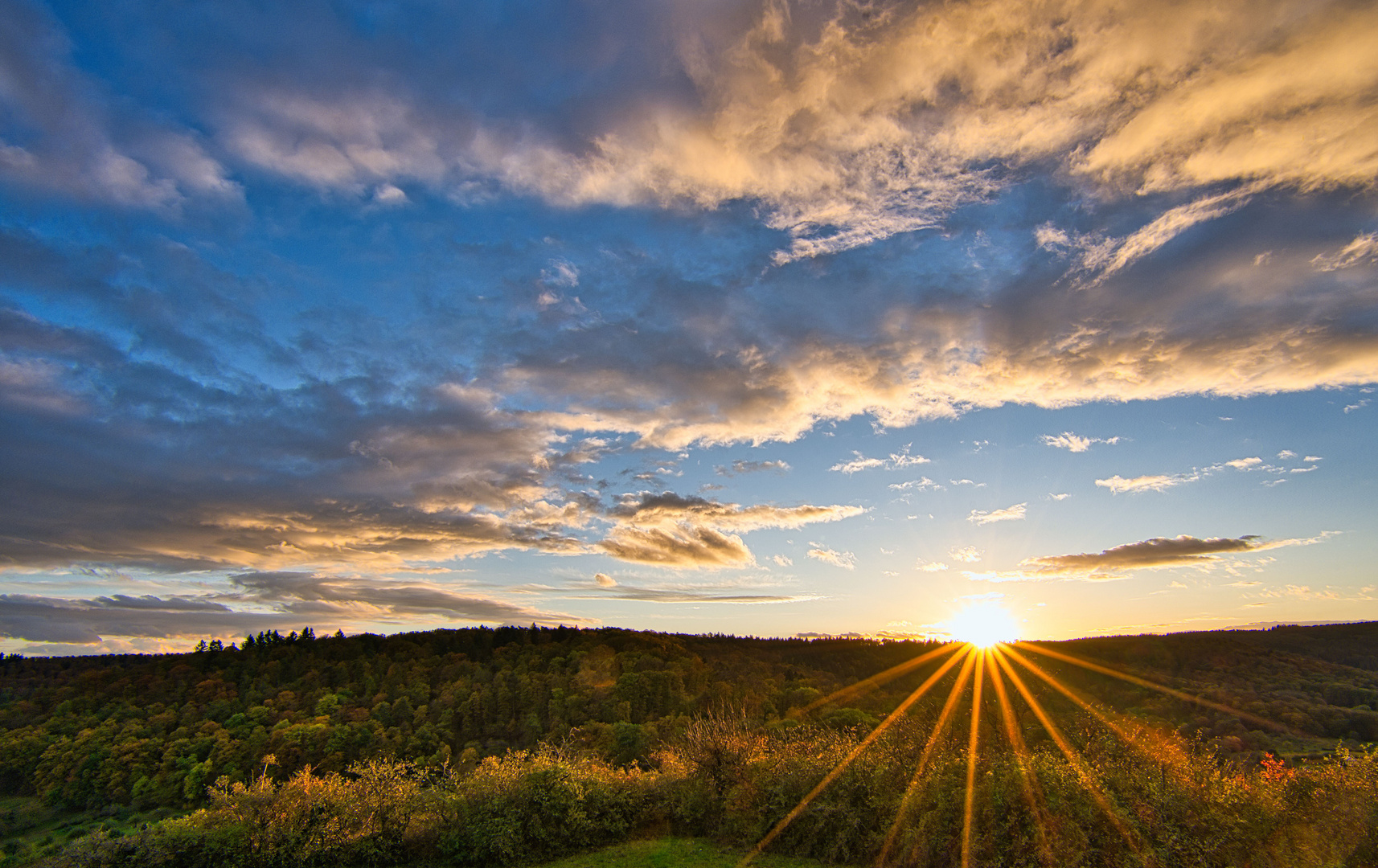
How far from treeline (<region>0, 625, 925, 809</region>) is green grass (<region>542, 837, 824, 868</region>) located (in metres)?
50.2

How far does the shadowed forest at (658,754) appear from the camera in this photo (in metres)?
19.7

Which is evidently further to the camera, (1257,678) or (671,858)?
(1257,678)

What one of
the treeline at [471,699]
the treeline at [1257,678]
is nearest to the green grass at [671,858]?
the treeline at [471,699]

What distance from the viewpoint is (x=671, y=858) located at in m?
25.7

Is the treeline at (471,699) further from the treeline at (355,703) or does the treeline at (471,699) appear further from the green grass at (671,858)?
the green grass at (671,858)

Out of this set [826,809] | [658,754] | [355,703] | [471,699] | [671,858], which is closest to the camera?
[826,809]

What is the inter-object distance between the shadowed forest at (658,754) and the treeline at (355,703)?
687 millimetres

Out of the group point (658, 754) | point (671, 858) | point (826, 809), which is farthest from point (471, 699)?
point (826, 809)

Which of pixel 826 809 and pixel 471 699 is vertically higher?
pixel 826 809

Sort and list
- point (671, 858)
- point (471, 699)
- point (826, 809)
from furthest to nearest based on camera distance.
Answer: point (471, 699), point (671, 858), point (826, 809)

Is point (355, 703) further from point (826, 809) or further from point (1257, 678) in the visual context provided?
point (1257, 678)

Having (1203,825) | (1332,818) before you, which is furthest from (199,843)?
(1332,818)

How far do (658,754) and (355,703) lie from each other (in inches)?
4760

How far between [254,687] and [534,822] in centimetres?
15039
